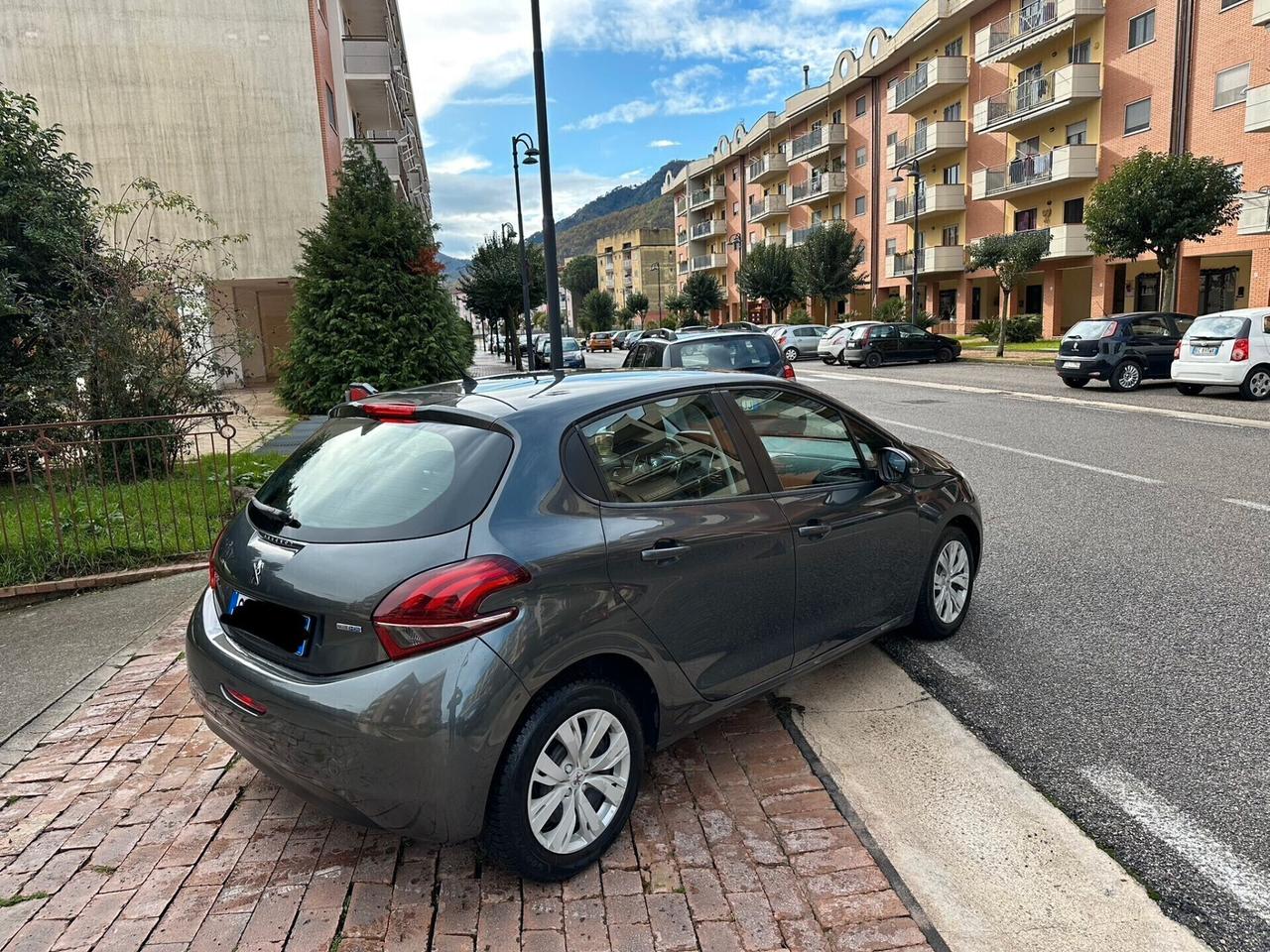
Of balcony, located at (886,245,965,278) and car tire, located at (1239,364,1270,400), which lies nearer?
car tire, located at (1239,364,1270,400)

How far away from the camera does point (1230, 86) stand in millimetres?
28453

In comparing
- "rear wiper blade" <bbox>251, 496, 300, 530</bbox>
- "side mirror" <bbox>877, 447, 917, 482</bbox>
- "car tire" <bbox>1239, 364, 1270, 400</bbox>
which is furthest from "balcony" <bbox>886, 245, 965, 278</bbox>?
"rear wiper blade" <bbox>251, 496, 300, 530</bbox>

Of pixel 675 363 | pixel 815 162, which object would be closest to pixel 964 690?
pixel 675 363

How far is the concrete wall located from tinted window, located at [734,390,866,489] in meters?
23.6

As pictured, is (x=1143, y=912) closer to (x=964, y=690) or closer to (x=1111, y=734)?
(x=1111, y=734)

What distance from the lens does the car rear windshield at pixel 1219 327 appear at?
14.8m

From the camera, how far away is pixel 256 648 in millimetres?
2762

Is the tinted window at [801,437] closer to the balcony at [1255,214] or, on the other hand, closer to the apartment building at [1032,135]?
the apartment building at [1032,135]

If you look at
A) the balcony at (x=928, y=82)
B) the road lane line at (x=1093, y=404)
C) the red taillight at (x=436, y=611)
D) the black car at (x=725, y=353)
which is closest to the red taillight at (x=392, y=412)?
the red taillight at (x=436, y=611)

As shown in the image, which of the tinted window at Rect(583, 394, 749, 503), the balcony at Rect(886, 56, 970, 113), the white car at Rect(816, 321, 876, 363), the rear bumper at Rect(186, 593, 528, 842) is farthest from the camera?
the balcony at Rect(886, 56, 970, 113)

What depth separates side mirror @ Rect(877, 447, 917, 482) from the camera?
3916mm

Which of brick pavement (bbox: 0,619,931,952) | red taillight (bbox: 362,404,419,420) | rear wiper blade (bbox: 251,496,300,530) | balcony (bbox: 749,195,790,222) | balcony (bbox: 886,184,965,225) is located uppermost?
balcony (bbox: 749,195,790,222)

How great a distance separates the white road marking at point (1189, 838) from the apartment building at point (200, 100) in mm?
23864

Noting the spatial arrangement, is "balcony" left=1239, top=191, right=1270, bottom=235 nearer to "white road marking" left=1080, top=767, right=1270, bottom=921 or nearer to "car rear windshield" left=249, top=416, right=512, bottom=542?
"white road marking" left=1080, top=767, right=1270, bottom=921
